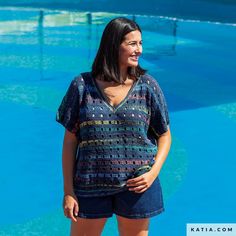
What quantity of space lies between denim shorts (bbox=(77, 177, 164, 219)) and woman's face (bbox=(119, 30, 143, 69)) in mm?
517

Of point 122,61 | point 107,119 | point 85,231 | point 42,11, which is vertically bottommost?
point 42,11

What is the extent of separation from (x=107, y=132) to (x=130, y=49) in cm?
34

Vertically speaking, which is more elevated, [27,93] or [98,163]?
[98,163]

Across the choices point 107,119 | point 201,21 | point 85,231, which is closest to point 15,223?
point 85,231

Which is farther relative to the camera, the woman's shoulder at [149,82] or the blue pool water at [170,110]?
the blue pool water at [170,110]

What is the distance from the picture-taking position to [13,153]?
17.7ft

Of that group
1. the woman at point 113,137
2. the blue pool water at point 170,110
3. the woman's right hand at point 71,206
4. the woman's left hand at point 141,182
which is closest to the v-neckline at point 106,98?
the woman at point 113,137

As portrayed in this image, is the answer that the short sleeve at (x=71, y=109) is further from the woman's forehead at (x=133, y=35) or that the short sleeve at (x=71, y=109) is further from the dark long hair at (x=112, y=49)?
the woman's forehead at (x=133, y=35)

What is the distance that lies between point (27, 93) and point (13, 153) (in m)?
2.43

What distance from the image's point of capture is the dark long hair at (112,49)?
232 cm

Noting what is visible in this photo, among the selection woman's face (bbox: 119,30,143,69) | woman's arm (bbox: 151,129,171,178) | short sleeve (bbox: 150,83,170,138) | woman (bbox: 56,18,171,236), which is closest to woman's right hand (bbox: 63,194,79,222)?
woman (bbox: 56,18,171,236)

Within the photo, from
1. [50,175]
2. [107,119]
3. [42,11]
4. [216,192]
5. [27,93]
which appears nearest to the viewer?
[107,119]

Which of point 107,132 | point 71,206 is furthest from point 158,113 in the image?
point 71,206

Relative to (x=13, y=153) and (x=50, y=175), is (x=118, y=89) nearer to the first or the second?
(x=50, y=175)
